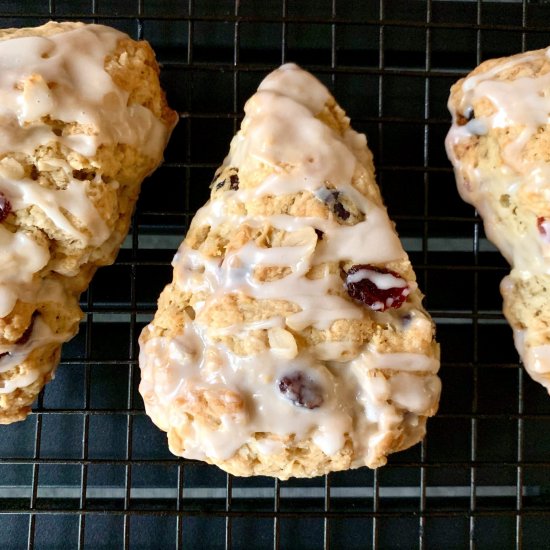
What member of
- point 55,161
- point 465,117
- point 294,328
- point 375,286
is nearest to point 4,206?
point 55,161

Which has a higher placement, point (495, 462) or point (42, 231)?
point (42, 231)

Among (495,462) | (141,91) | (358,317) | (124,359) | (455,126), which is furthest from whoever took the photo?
(124,359)

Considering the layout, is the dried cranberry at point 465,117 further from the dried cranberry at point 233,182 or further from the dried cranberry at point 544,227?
the dried cranberry at point 233,182

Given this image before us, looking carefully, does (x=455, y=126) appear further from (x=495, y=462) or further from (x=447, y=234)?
(x=495, y=462)

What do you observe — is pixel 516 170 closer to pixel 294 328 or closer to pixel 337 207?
pixel 337 207

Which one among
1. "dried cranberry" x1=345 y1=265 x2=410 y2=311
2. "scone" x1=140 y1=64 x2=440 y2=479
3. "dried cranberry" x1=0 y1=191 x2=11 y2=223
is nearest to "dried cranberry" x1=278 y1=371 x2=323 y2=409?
"scone" x1=140 y1=64 x2=440 y2=479

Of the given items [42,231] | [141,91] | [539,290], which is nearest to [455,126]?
[539,290]

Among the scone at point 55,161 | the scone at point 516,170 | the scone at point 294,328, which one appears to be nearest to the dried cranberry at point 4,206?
the scone at point 55,161
